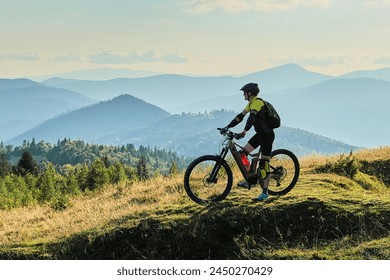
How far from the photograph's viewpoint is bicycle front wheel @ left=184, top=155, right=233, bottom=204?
12078 mm

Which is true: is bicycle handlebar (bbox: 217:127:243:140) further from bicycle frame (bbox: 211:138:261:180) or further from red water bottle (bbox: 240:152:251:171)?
red water bottle (bbox: 240:152:251:171)

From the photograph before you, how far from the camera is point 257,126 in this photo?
1170 centimetres

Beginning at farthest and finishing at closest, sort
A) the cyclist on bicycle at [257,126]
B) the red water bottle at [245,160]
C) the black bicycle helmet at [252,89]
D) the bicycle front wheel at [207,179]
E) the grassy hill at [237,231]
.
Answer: the red water bottle at [245,160] → the bicycle front wheel at [207,179] → the black bicycle helmet at [252,89] → the cyclist on bicycle at [257,126] → the grassy hill at [237,231]

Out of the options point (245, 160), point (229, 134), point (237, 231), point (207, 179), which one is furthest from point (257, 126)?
point (237, 231)

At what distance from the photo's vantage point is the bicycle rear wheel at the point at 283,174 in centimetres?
1260

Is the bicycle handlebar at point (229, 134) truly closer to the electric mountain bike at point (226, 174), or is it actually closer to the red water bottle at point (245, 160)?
the electric mountain bike at point (226, 174)

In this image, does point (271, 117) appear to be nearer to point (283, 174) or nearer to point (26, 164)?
point (283, 174)

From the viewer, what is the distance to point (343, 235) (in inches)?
446

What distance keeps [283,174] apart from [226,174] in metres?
1.57

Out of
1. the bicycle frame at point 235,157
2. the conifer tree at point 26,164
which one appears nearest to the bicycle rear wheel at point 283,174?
the bicycle frame at point 235,157

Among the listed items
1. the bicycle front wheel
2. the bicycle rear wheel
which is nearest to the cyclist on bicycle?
the bicycle rear wheel

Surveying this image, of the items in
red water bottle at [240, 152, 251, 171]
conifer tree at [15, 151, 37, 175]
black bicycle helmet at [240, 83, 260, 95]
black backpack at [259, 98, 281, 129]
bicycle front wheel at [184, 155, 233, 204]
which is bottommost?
conifer tree at [15, 151, 37, 175]

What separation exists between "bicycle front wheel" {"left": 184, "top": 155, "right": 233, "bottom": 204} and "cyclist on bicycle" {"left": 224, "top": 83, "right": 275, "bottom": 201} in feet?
2.64
